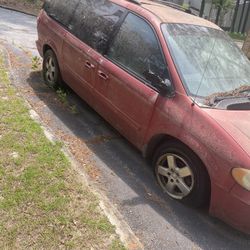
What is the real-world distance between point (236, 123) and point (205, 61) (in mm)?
989

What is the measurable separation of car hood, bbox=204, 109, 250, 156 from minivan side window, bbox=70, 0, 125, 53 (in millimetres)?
1900

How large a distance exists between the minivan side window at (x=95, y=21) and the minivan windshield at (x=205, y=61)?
886mm

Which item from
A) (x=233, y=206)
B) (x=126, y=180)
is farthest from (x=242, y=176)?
(x=126, y=180)

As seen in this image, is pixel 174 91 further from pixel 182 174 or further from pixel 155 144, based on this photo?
pixel 182 174

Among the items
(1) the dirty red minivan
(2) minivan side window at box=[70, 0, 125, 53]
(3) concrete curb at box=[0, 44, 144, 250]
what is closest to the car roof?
(1) the dirty red minivan

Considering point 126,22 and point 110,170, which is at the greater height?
point 126,22

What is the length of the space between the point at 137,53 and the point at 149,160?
124 cm

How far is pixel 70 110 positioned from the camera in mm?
5742

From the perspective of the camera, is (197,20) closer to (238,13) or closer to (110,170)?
(110,170)

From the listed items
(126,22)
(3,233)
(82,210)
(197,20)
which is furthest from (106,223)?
(197,20)

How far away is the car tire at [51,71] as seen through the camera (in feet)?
20.0

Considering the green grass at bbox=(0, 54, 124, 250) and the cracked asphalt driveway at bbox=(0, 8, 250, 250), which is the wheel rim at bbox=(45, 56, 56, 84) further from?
the green grass at bbox=(0, 54, 124, 250)

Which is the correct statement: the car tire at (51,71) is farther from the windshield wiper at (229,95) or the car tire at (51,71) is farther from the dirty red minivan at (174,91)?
the windshield wiper at (229,95)

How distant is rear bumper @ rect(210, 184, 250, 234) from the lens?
330 cm
